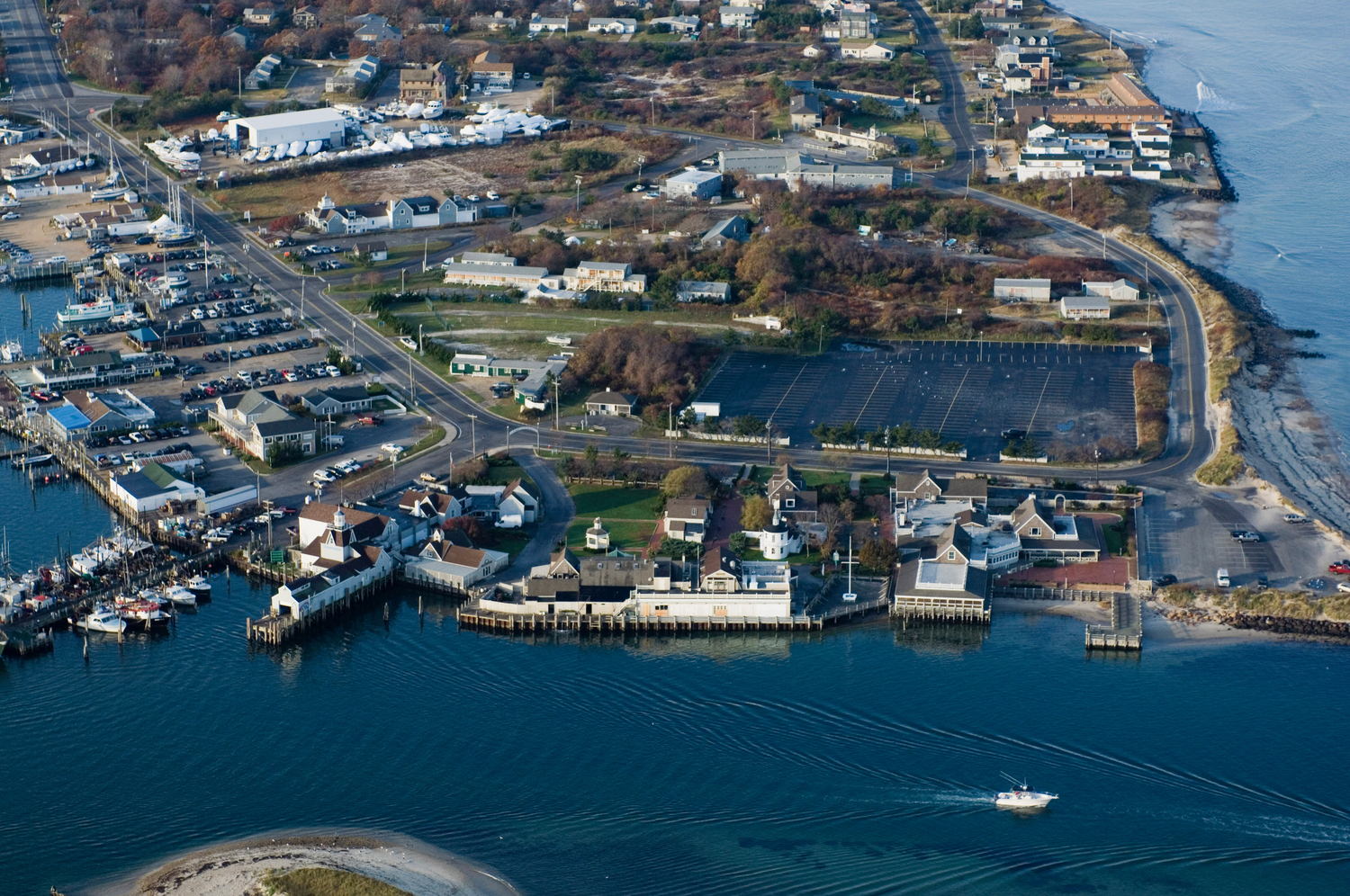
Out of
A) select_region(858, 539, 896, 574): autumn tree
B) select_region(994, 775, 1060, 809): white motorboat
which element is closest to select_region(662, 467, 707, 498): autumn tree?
select_region(858, 539, 896, 574): autumn tree

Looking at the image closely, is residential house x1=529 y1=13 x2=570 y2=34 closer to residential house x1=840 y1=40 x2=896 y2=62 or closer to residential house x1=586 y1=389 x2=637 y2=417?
residential house x1=840 y1=40 x2=896 y2=62

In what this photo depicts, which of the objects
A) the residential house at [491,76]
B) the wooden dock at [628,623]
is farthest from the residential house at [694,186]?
the wooden dock at [628,623]

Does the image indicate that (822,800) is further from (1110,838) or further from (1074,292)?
(1074,292)

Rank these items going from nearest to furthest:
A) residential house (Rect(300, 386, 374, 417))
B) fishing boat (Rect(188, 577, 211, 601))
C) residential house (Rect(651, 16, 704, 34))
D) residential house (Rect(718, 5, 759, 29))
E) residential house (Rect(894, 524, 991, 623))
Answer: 1. residential house (Rect(894, 524, 991, 623))
2. fishing boat (Rect(188, 577, 211, 601))
3. residential house (Rect(300, 386, 374, 417))
4. residential house (Rect(651, 16, 704, 34))
5. residential house (Rect(718, 5, 759, 29))

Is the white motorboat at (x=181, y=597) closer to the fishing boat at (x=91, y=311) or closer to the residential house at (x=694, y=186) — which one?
the fishing boat at (x=91, y=311)

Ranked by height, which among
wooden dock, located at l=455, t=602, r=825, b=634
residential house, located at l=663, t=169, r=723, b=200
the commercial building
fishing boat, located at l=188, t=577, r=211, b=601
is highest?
the commercial building

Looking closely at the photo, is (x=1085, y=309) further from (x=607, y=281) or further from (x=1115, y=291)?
(x=607, y=281)
